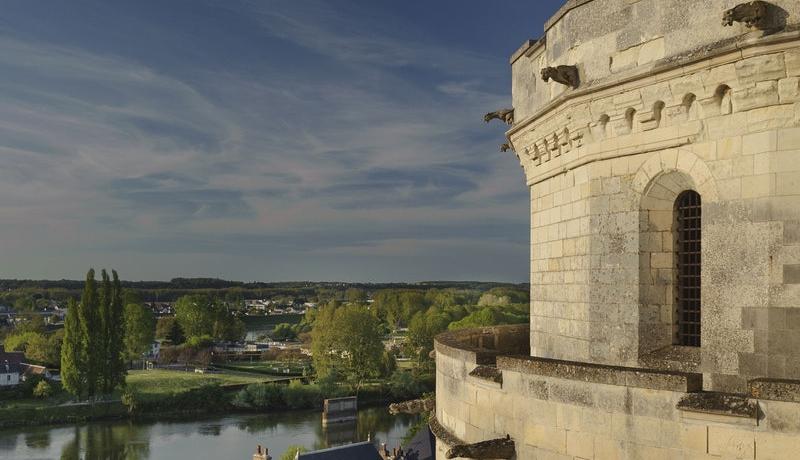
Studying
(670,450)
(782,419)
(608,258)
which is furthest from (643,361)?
(782,419)

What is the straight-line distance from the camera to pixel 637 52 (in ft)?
22.4

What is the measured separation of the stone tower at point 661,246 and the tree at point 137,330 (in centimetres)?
6513

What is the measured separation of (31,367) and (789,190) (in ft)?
216

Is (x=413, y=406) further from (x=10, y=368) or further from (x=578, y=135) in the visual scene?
(x=10, y=368)

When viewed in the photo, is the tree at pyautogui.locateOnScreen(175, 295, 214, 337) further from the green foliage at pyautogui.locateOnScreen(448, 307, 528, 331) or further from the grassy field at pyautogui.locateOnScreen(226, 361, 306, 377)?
the green foliage at pyautogui.locateOnScreen(448, 307, 528, 331)

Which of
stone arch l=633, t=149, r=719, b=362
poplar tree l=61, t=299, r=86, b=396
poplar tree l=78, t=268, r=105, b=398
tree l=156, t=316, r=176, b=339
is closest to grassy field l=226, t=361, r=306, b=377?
tree l=156, t=316, r=176, b=339

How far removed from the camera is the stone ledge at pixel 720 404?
5.12 meters

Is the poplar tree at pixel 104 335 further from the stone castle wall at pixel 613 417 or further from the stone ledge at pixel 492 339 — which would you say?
the stone castle wall at pixel 613 417

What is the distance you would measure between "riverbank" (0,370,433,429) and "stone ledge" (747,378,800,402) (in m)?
48.8

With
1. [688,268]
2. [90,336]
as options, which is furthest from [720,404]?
[90,336]

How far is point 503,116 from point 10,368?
59683mm

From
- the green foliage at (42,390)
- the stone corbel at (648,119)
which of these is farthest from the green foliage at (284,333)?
the stone corbel at (648,119)

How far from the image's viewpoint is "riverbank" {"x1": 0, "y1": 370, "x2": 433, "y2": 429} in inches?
1891

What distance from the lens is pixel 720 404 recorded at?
525cm
